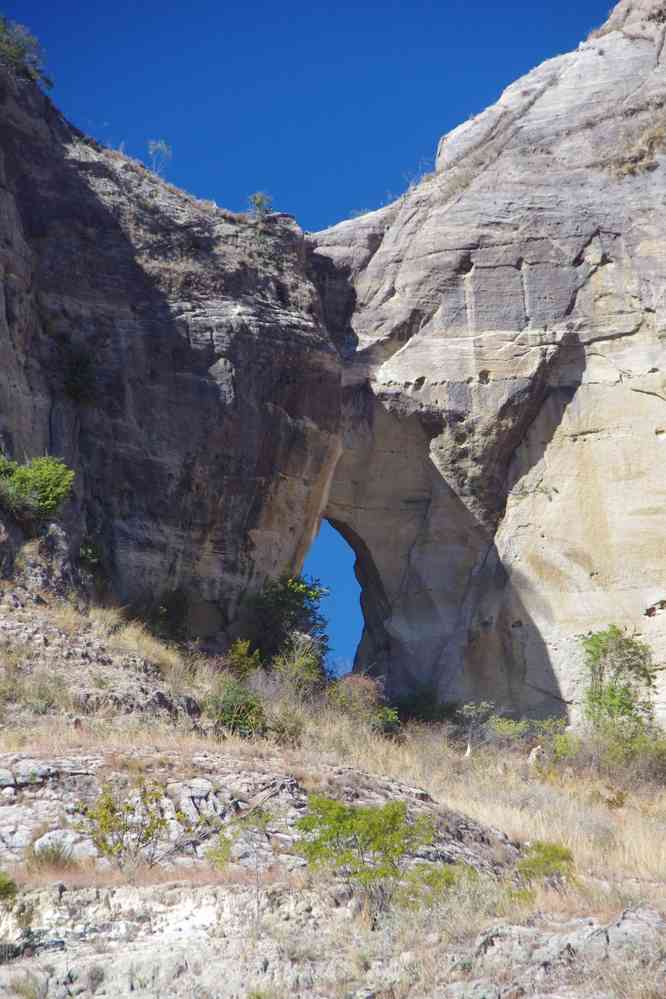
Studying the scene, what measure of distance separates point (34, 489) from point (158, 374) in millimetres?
5059

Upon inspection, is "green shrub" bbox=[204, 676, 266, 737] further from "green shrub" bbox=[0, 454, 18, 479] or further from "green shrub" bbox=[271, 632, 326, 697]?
"green shrub" bbox=[0, 454, 18, 479]

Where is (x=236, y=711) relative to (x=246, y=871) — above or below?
above

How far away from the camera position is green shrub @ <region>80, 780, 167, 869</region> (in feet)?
28.6

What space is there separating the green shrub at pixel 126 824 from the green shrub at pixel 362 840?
1.14 m

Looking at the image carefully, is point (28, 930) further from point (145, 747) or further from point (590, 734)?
point (590, 734)

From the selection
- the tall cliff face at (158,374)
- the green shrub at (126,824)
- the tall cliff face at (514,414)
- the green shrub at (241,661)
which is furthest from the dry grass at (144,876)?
the tall cliff face at (514,414)

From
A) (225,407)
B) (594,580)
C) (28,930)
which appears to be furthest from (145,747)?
(594,580)

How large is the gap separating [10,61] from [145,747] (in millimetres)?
16054

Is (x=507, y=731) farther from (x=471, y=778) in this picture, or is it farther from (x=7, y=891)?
(x=7, y=891)

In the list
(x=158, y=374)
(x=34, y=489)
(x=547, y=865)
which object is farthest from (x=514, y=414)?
(x=547, y=865)

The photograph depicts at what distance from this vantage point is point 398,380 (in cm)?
2495

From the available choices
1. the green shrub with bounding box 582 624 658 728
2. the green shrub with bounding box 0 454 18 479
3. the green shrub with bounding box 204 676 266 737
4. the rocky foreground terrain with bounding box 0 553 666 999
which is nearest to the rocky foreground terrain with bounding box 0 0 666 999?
the rocky foreground terrain with bounding box 0 553 666 999

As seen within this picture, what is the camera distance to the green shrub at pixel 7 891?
7562 mm

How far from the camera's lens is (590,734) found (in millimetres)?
20797
